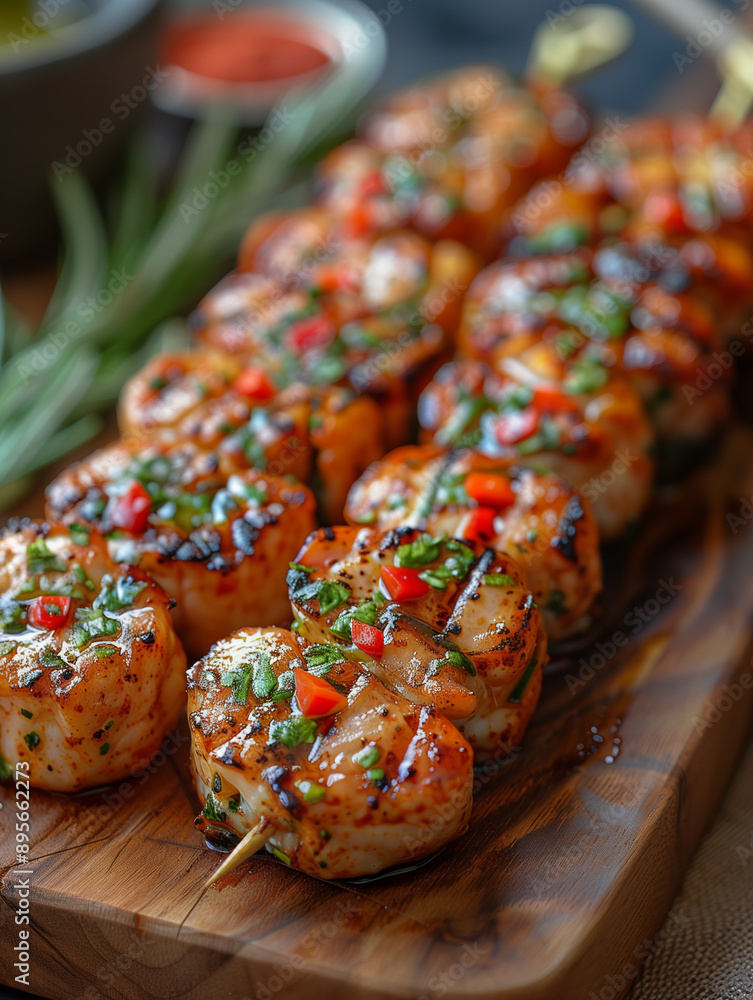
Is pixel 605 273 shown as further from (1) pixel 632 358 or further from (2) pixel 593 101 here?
(2) pixel 593 101

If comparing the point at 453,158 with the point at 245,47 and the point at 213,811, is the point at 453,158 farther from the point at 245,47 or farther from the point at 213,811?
the point at 213,811

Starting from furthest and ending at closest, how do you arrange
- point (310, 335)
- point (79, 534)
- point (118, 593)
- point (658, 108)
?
point (658, 108) < point (310, 335) < point (79, 534) < point (118, 593)

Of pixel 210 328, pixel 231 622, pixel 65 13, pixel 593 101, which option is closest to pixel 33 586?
pixel 231 622

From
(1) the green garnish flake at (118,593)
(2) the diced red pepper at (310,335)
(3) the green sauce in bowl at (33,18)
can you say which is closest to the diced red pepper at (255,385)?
(2) the diced red pepper at (310,335)

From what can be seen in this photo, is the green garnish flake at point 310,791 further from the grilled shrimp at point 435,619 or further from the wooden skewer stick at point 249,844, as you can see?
the grilled shrimp at point 435,619

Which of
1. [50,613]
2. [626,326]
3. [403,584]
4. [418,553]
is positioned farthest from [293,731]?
[626,326]

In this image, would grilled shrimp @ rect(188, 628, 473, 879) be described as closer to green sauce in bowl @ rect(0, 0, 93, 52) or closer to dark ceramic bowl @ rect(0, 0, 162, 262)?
dark ceramic bowl @ rect(0, 0, 162, 262)
